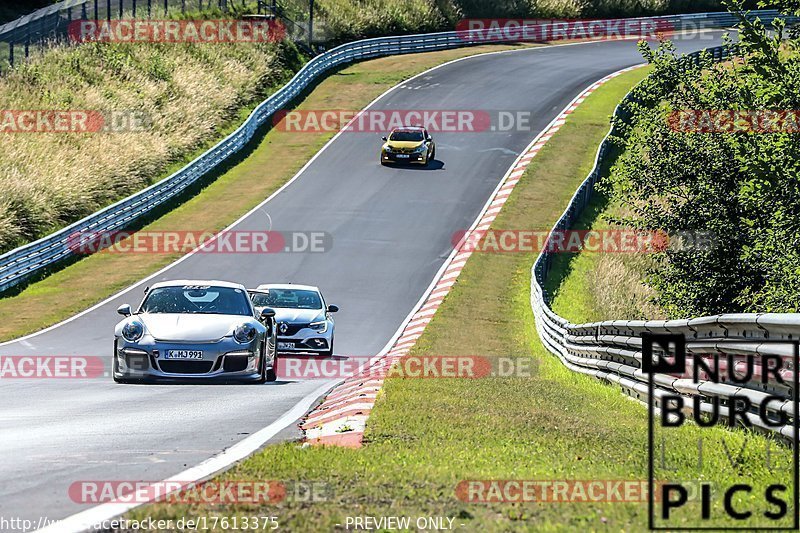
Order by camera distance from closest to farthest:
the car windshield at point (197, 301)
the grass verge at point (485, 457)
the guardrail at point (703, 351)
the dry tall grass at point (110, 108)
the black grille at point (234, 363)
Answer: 1. the grass verge at point (485, 457)
2. the guardrail at point (703, 351)
3. the black grille at point (234, 363)
4. the car windshield at point (197, 301)
5. the dry tall grass at point (110, 108)

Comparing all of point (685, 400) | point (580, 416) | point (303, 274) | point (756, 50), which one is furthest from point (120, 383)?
point (303, 274)

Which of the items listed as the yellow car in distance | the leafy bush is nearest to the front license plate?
the leafy bush

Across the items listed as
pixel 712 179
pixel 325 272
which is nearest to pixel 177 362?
pixel 712 179

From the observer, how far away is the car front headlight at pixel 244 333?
13.8 m

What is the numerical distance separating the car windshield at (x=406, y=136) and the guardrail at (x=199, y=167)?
7.09 meters

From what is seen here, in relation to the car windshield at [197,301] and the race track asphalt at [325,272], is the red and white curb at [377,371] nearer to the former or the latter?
the race track asphalt at [325,272]

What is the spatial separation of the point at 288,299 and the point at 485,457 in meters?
14.3

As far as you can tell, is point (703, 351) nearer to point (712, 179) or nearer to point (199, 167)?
point (712, 179)

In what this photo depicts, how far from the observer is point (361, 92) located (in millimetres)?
55688

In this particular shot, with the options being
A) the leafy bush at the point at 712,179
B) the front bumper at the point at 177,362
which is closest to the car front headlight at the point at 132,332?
the front bumper at the point at 177,362

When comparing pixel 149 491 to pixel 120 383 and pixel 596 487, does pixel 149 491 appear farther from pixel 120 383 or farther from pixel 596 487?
pixel 120 383

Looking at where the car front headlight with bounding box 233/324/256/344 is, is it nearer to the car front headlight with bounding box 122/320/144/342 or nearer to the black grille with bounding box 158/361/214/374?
the black grille with bounding box 158/361/214/374

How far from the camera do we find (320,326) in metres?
21.0

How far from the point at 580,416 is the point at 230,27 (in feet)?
168
